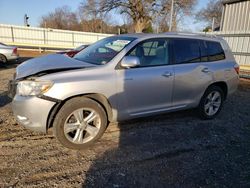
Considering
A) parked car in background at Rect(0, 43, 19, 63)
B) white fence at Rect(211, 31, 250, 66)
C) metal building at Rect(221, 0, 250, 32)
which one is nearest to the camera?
parked car in background at Rect(0, 43, 19, 63)

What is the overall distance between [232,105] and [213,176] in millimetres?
3860

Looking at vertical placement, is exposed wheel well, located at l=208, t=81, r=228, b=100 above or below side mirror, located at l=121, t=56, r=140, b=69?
below

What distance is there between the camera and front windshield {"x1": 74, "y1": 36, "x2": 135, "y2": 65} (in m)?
Answer: 3.89

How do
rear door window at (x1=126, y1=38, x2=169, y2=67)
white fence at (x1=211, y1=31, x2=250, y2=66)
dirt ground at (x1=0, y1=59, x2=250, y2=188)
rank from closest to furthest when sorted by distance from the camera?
dirt ground at (x1=0, y1=59, x2=250, y2=188) → rear door window at (x1=126, y1=38, x2=169, y2=67) → white fence at (x1=211, y1=31, x2=250, y2=66)

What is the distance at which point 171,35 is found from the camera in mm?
4473

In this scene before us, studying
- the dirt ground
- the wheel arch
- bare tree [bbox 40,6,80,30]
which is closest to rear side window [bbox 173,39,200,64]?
the wheel arch

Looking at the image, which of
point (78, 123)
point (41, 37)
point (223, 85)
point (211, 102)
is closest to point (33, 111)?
point (78, 123)

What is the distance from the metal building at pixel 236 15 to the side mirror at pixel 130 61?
14.1 m

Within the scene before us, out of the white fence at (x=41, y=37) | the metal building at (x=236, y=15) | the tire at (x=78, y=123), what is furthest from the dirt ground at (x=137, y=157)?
the white fence at (x=41, y=37)

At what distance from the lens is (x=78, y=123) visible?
3.56 metres

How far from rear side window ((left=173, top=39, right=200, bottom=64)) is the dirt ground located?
1.31 meters

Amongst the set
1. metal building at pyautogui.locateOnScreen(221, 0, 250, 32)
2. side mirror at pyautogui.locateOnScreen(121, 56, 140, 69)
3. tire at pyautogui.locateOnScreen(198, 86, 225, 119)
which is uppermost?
metal building at pyautogui.locateOnScreen(221, 0, 250, 32)

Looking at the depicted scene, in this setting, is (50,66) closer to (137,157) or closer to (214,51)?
(137,157)

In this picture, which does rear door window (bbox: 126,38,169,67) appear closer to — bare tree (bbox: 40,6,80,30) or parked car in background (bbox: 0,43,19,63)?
parked car in background (bbox: 0,43,19,63)
